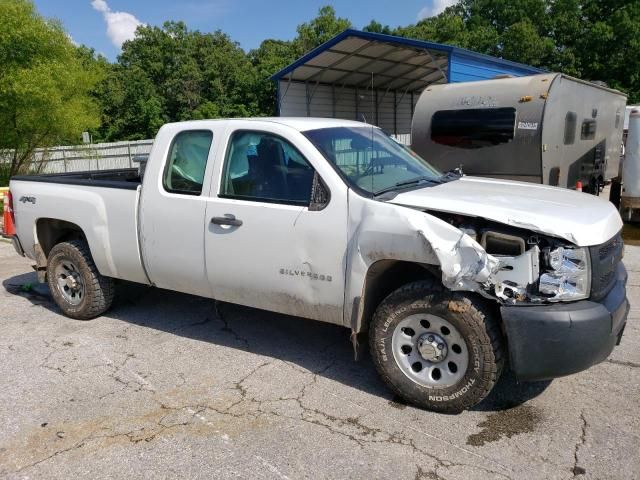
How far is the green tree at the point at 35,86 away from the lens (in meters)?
13.8

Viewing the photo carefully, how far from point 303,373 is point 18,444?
6.30 feet

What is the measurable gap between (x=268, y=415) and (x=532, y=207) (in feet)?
6.98

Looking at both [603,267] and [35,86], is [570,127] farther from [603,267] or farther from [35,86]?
[35,86]

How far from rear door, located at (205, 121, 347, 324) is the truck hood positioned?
0.58m

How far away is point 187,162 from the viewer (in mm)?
4703

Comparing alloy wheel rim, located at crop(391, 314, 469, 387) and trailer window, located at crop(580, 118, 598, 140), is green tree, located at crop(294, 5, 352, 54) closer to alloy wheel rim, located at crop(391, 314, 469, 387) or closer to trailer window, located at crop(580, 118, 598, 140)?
trailer window, located at crop(580, 118, 598, 140)

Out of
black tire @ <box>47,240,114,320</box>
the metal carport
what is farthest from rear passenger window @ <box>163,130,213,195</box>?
the metal carport

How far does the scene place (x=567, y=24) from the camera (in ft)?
129

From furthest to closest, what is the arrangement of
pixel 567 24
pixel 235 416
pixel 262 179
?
1. pixel 567 24
2. pixel 262 179
3. pixel 235 416

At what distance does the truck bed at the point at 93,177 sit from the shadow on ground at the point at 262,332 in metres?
1.31

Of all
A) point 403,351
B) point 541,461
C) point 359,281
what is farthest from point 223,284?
point 541,461

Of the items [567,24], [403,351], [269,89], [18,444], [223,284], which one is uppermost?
[567,24]

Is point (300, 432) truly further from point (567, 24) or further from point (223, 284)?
point (567, 24)

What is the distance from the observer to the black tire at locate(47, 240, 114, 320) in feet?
17.9
